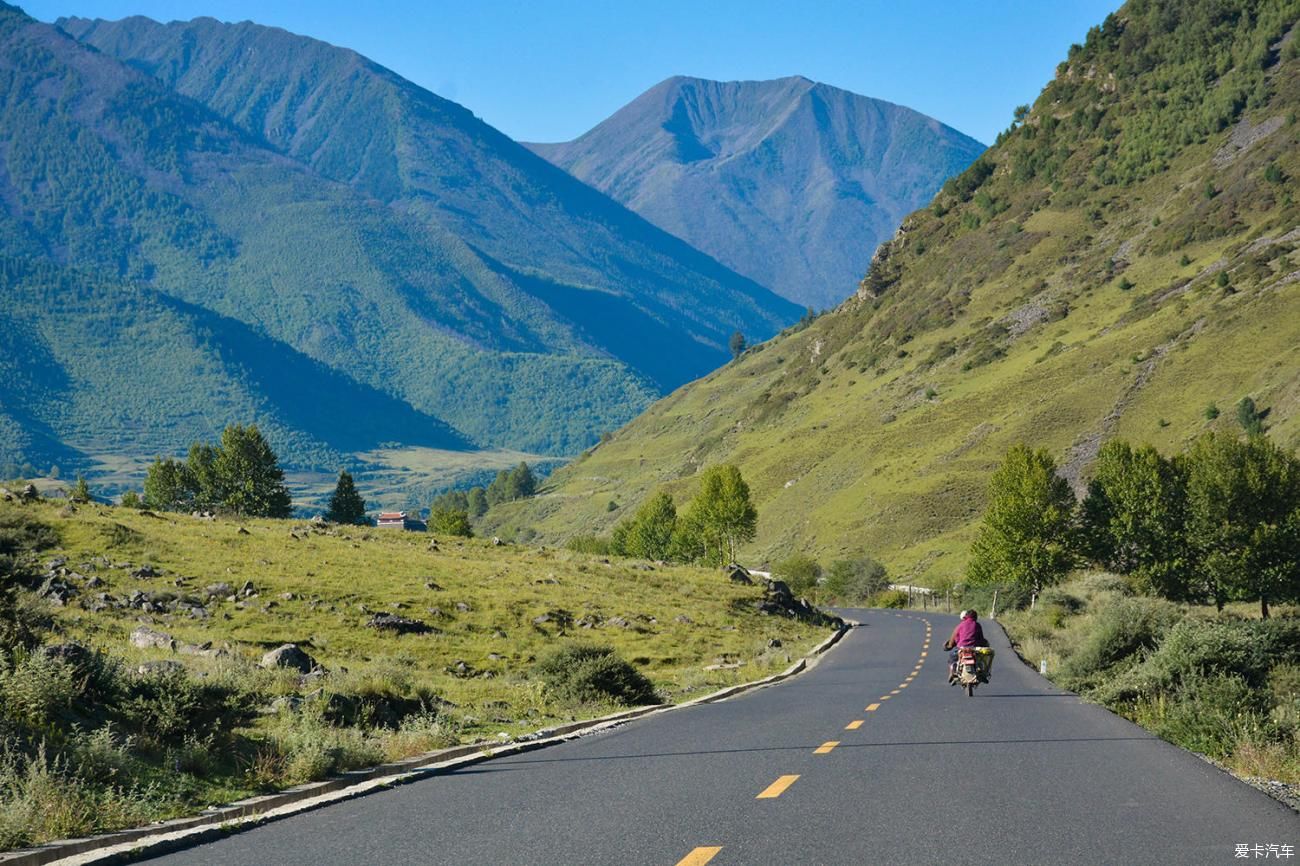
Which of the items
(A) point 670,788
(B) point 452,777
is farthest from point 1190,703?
(B) point 452,777

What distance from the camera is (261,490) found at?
393ft

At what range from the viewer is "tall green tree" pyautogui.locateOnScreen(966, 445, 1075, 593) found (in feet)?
266

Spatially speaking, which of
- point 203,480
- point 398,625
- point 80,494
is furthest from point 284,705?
point 203,480

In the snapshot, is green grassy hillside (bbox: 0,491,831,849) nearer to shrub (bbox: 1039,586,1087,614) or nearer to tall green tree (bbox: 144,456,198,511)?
shrub (bbox: 1039,586,1087,614)

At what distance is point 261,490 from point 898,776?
11421 centimetres

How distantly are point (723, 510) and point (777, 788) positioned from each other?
98911 mm

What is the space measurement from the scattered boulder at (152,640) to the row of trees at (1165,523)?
199 feet

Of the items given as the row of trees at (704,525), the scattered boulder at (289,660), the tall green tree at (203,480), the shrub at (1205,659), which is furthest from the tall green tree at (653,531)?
the shrub at (1205,659)

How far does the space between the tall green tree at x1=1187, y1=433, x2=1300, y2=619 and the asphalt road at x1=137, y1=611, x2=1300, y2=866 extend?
59445 mm

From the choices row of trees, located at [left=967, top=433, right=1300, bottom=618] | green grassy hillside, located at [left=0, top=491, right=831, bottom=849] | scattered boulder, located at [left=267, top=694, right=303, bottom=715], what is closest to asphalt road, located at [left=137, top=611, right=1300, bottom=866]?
green grassy hillside, located at [left=0, top=491, right=831, bottom=849]

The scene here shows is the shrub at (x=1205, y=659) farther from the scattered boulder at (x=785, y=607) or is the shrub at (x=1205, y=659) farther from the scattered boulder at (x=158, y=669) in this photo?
the scattered boulder at (x=785, y=607)

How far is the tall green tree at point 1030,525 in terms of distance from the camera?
80.9 metres

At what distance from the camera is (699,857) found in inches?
347

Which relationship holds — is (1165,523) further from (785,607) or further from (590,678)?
(590,678)
